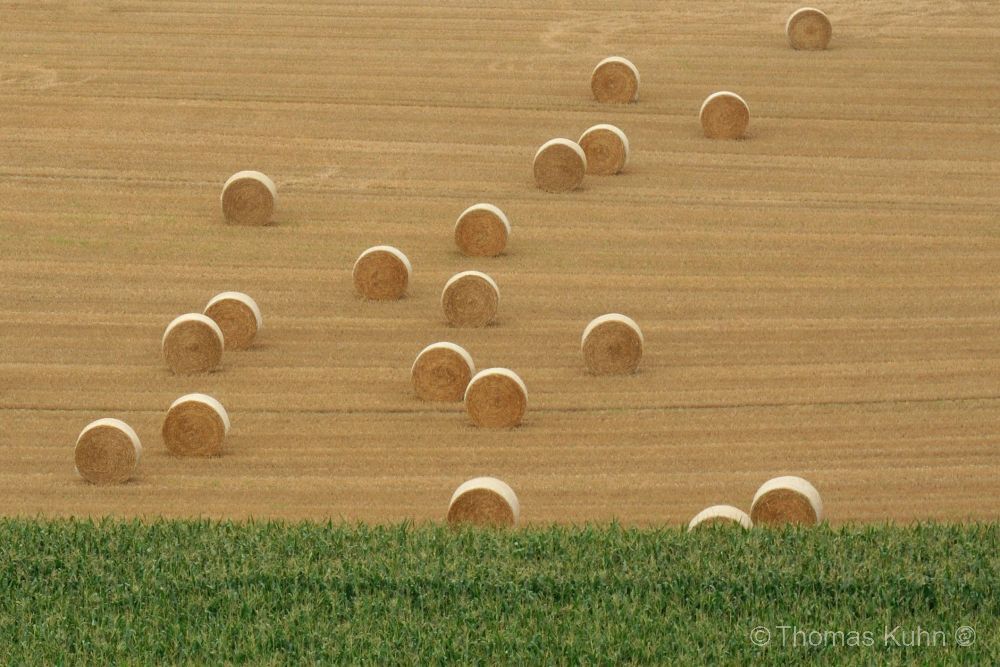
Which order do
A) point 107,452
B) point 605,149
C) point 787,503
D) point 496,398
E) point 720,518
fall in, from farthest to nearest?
point 605,149 < point 496,398 < point 107,452 < point 787,503 < point 720,518

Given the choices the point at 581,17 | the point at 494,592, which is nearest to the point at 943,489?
the point at 494,592

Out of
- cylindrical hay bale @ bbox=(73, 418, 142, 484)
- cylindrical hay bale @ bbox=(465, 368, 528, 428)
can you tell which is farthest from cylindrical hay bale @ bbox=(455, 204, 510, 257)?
cylindrical hay bale @ bbox=(73, 418, 142, 484)

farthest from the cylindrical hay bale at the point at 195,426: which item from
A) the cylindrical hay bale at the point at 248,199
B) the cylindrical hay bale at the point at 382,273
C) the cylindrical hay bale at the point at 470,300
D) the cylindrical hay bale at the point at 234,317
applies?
the cylindrical hay bale at the point at 248,199

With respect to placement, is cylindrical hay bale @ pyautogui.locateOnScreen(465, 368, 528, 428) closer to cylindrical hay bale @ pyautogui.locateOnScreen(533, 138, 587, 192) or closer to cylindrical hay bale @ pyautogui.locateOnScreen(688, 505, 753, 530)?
cylindrical hay bale @ pyautogui.locateOnScreen(688, 505, 753, 530)

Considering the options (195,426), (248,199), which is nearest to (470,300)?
(195,426)

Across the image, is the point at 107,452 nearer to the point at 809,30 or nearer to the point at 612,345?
the point at 612,345
